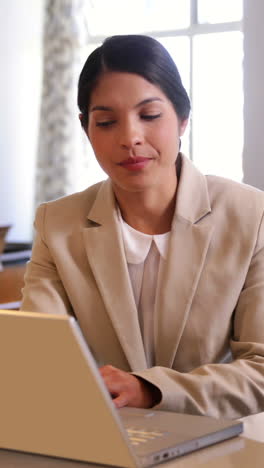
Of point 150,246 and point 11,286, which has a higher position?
point 150,246

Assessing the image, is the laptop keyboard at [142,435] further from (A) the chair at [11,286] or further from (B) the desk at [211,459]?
(A) the chair at [11,286]

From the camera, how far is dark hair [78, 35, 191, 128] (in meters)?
1.88

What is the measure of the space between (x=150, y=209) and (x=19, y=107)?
6.08 meters

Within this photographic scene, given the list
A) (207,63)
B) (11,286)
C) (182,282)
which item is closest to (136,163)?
(182,282)

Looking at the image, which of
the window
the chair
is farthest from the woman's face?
the window

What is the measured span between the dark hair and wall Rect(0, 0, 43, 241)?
232 inches

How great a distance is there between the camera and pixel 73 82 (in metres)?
7.48

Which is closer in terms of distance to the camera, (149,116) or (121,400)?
(121,400)

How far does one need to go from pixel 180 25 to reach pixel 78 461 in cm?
673

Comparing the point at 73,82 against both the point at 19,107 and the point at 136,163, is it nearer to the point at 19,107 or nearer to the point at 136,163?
the point at 19,107

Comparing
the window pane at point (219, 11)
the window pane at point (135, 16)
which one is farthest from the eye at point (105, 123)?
the window pane at point (135, 16)

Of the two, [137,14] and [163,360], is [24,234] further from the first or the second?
[163,360]

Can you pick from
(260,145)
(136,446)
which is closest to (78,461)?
(136,446)

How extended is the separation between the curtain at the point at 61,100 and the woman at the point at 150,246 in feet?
17.8
